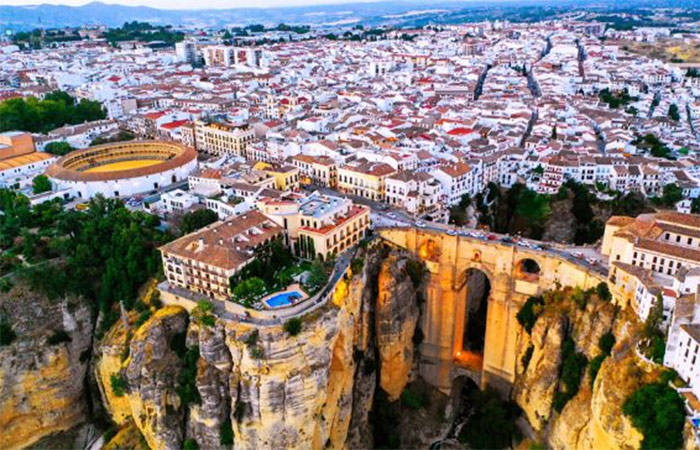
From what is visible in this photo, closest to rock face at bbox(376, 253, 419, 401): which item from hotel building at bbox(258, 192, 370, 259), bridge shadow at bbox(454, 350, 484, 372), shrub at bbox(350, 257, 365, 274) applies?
shrub at bbox(350, 257, 365, 274)

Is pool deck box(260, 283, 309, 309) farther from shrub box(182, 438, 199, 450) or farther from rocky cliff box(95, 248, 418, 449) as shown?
shrub box(182, 438, 199, 450)

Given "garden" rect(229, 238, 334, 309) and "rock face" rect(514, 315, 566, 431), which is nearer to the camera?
"garden" rect(229, 238, 334, 309)

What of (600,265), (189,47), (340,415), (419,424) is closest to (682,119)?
(600,265)

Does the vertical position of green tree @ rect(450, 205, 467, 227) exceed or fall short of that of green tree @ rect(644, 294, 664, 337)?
it falls short

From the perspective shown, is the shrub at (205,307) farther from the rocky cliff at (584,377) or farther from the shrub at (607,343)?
the shrub at (607,343)

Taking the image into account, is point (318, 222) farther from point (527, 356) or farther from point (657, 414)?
point (657, 414)

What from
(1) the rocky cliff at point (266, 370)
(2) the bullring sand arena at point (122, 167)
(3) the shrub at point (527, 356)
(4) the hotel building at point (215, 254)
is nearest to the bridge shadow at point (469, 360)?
(3) the shrub at point (527, 356)

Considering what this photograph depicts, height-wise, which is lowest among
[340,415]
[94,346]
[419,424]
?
[419,424]

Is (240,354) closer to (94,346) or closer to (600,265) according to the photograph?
(94,346)
